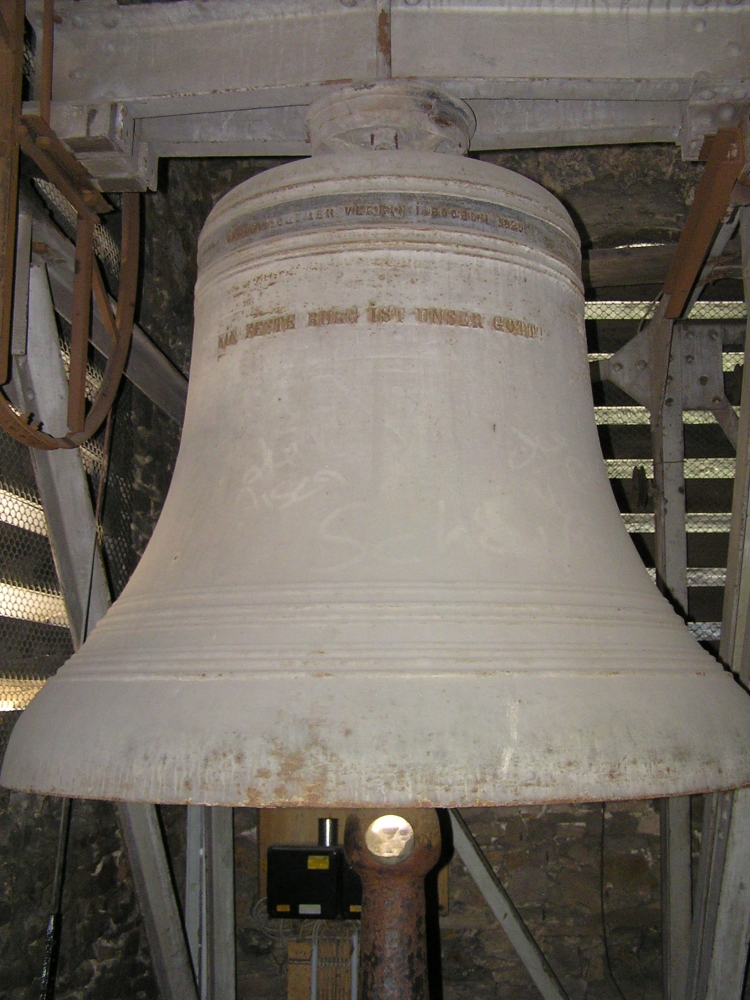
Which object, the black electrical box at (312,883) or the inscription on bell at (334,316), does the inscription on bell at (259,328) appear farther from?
the black electrical box at (312,883)

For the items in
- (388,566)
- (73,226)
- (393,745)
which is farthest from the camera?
(73,226)

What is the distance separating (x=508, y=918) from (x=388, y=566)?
6.45ft

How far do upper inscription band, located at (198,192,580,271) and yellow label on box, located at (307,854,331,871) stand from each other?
88.2 inches

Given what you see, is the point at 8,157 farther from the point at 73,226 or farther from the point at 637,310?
the point at 637,310

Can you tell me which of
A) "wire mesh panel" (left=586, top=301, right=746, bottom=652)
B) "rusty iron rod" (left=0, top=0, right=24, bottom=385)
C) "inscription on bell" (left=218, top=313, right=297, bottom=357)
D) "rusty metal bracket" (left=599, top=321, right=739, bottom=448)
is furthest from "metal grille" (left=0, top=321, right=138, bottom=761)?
"wire mesh panel" (left=586, top=301, right=746, bottom=652)

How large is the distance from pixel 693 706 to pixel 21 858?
55.5 inches

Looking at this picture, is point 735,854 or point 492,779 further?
point 735,854

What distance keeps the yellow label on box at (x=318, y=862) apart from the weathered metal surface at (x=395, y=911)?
1.76 metres

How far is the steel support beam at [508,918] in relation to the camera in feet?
7.98

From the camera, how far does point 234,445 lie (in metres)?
1.06

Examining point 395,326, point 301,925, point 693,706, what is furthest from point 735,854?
point 301,925

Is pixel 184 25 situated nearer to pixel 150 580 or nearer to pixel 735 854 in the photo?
pixel 150 580

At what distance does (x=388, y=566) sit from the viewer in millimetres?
886

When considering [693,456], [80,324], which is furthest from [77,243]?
[693,456]
